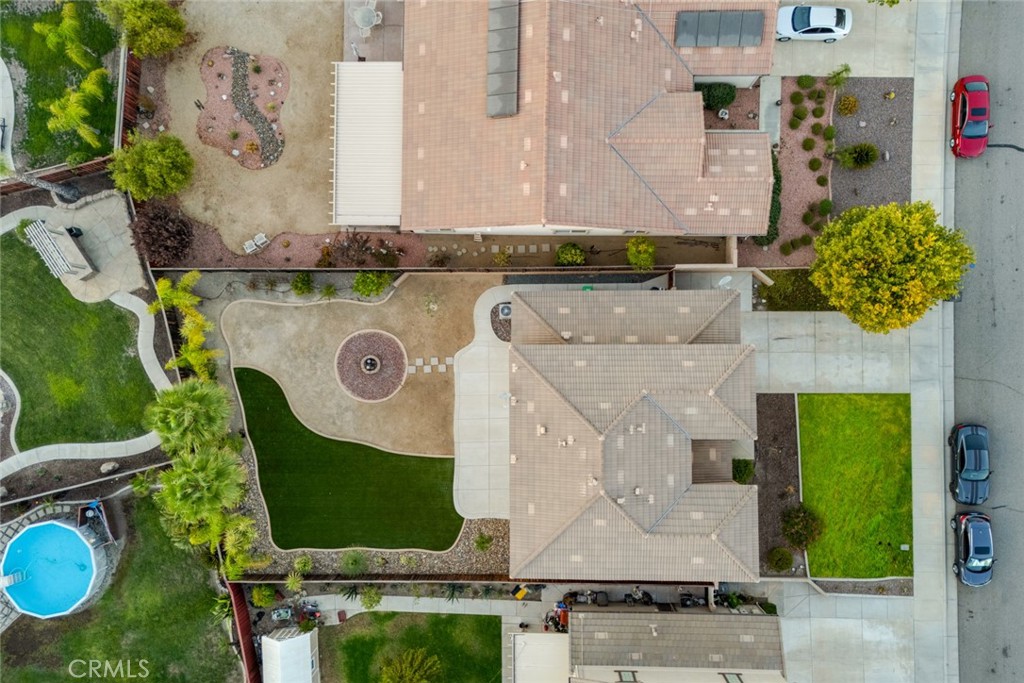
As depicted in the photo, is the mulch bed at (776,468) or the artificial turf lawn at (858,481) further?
the mulch bed at (776,468)

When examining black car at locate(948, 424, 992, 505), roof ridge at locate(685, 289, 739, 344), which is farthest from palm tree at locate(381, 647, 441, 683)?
black car at locate(948, 424, 992, 505)

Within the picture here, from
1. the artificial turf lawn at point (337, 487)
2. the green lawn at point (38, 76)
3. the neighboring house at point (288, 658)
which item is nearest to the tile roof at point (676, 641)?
the artificial turf lawn at point (337, 487)

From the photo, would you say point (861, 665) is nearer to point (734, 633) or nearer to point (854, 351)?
point (734, 633)

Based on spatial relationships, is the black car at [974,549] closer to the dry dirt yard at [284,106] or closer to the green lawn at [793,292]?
the green lawn at [793,292]

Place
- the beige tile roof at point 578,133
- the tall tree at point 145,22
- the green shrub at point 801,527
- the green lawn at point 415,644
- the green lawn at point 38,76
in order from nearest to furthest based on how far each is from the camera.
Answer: the beige tile roof at point 578,133 → the tall tree at point 145,22 → the green shrub at point 801,527 → the green lawn at point 38,76 → the green lawn at point 415,644

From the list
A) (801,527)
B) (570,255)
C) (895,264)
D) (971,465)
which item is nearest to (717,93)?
(570,255)

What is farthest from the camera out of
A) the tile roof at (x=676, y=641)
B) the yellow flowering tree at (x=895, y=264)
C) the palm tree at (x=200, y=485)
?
the tile roof at (x=676, y=641)

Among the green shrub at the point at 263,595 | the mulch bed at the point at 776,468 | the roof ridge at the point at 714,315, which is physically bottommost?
the green shrub at the point at 263,595
